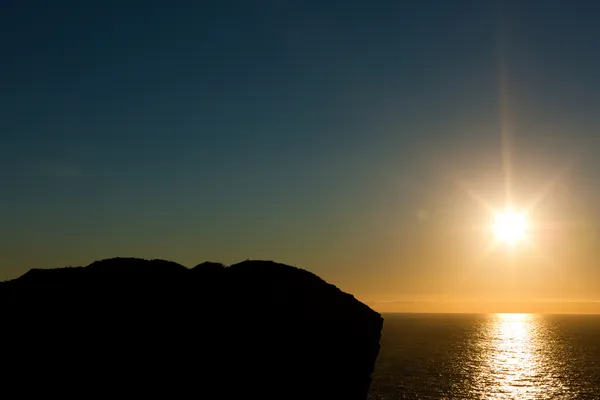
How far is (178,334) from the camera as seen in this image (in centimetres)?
2694

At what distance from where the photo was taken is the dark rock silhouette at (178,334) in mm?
23969

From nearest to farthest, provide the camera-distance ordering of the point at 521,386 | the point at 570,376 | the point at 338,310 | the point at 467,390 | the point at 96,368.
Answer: the point at 96,368
the point at 338,310
the point at 467,390
the point at 521,386
the point at 570,376

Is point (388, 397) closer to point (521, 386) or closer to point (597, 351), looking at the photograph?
point (521, 386)

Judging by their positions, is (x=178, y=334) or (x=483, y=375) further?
(x=483, y=375)

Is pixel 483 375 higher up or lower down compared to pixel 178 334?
lower down

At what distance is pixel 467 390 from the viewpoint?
9312 cm

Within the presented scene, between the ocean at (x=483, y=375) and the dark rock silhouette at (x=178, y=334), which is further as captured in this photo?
the ocean at (x=483, y=375)

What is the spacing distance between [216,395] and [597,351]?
196 metres

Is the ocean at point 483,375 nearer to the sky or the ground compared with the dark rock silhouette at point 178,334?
nearer to the ground

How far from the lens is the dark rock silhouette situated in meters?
24.0

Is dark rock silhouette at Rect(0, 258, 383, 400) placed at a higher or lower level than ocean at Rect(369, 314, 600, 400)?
higher

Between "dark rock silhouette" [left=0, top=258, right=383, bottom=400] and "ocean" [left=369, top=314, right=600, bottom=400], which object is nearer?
"dark rock silhouette" [left=0, top=258, right=383, bottom=400]

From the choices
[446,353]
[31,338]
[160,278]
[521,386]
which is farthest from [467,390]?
[31,338]

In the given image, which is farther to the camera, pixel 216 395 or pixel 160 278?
pixel 160 278
